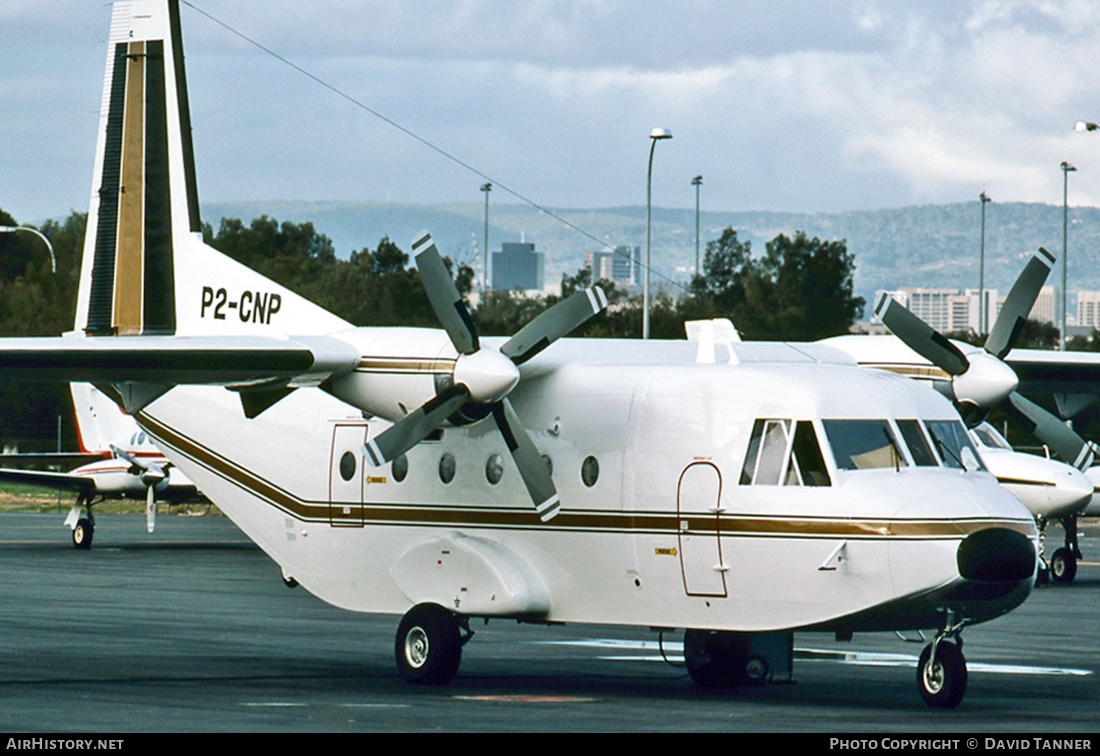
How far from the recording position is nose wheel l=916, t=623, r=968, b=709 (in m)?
14.4

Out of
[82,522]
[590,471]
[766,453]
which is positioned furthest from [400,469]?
[82,522]

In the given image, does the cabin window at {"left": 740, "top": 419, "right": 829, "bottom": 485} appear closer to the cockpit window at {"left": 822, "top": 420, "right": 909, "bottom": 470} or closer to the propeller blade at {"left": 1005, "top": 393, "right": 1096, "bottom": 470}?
the cockpit window at {"left": 822, "top": 420, "right": 909, "bottom": 470}

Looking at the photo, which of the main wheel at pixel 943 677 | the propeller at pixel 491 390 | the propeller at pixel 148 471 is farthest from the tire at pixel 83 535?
the main wheel at pixel 943 677

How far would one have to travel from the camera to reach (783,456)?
15.0 meters

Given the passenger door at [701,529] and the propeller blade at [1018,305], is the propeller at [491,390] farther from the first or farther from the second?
the propeller blade at [1018,305]

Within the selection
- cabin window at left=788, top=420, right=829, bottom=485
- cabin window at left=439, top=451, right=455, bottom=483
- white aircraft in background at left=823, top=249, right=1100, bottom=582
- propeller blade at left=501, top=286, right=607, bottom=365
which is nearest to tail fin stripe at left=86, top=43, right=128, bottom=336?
cabin window at left=439, top=451, right=455, bottom=483

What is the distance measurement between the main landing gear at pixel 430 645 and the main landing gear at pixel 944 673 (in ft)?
15.5

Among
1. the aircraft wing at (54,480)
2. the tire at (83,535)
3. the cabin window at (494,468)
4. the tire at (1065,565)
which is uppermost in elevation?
the cabin window at (494,468)

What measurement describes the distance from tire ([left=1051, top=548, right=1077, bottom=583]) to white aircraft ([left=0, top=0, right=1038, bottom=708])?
14598 mm

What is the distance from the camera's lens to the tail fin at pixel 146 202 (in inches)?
834

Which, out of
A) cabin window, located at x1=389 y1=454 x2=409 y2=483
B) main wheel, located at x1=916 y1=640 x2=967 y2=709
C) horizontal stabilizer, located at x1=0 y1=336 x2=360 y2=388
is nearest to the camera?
main wheel, located at x1=916 y1=640 x2=967 y2=709

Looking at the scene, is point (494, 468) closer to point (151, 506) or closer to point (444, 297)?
point (444, 297)

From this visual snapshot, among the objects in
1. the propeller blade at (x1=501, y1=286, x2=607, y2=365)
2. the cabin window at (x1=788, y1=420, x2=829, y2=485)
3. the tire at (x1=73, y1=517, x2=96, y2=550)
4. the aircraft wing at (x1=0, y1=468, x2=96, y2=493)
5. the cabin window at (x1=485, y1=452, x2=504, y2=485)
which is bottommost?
the tire at (x1=73, y1=517, x2=96, y2=550)
